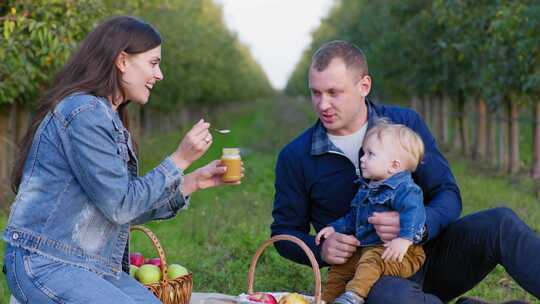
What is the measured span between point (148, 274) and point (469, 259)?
1.69m

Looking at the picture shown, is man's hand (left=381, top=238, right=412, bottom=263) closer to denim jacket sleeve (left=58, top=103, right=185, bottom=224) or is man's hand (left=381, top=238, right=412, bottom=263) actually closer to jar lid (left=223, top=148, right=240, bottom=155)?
jar lid (left=223, top=148, right=240, bottom=155)

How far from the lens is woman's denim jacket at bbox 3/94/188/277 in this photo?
3098mm

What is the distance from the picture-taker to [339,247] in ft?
12.6

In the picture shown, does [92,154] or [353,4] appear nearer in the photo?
[92,154]

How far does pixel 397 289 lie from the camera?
3.62 m

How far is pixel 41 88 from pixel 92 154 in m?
10.8

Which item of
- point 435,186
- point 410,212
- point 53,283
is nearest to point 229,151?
point 410,212

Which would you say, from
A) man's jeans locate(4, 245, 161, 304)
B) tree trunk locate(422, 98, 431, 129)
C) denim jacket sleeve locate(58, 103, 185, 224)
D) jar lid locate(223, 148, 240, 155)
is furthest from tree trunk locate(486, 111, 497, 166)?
man's jeans locate(4, 245, 161, 304)

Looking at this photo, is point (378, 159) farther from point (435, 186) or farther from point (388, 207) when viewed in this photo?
point (435, 186)

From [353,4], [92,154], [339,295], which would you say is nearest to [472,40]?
[339,295]

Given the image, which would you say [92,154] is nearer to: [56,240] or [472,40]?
[56,240]

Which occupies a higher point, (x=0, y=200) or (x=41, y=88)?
(x=41, y=88)

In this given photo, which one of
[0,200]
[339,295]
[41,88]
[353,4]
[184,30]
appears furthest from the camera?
[353,4]

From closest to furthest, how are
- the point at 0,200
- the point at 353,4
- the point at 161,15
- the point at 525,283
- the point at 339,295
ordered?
the point at 525,283, the point at 339,295, the point at 0,200, the point at 161,15, the point at 353,4
